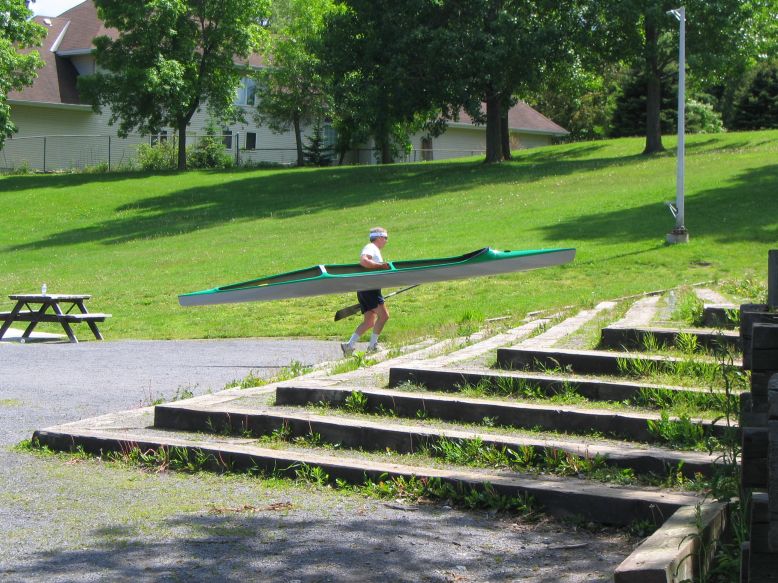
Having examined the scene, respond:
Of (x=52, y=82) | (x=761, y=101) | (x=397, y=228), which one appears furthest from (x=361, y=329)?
(x=761, y=101)

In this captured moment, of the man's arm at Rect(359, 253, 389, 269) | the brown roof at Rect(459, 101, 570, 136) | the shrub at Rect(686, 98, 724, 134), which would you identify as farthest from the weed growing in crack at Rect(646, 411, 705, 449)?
the brown roof at Rect(459, 101, 570, 136)

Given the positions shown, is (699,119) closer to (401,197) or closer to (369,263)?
(401,197)

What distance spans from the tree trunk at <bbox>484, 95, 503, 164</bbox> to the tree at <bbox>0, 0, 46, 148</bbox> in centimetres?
2080

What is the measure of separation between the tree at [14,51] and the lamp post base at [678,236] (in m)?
33.2

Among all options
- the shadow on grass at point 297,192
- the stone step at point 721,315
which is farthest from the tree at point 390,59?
the stone step at point 721,315

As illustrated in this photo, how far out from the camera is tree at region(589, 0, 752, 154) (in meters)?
38.3

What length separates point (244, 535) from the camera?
573 centimetres

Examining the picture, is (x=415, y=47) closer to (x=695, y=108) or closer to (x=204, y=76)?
(x=204, y=76)

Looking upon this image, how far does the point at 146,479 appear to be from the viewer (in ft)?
23.6

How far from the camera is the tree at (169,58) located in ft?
156

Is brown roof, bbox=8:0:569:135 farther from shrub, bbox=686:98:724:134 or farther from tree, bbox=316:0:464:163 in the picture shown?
tree, bbox=316:0:464:163

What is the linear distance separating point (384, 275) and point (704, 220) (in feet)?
42.6

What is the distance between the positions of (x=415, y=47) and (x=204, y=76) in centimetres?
1546

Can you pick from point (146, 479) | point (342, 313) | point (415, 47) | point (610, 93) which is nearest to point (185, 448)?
point (146, 479)
